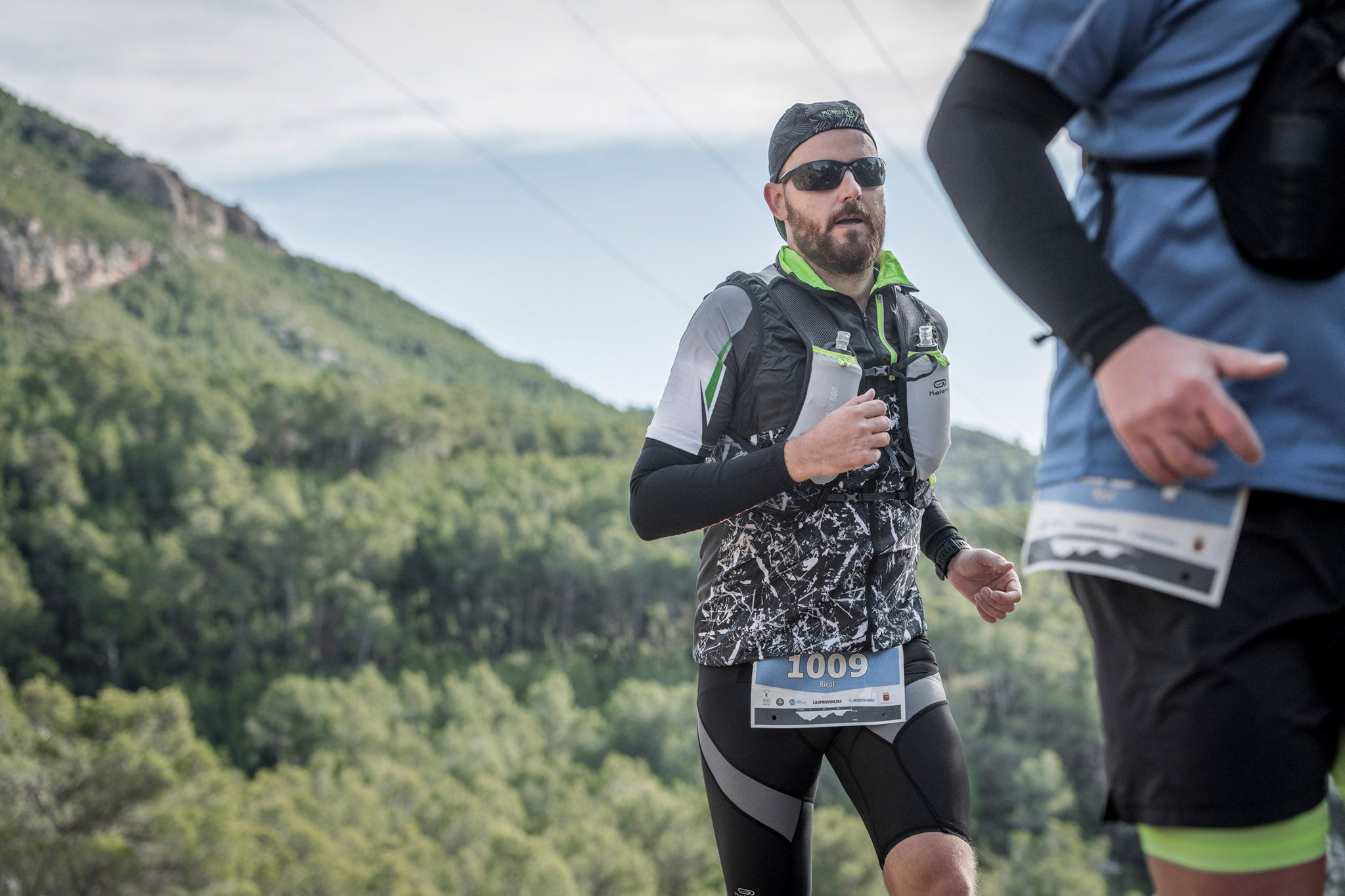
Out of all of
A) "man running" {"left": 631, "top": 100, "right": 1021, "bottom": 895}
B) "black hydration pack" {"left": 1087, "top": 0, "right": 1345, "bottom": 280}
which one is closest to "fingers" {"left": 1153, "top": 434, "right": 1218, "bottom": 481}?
"black hydration pack" {"left": 1087, "top": 0, "right": 1345, "bottom": 280}

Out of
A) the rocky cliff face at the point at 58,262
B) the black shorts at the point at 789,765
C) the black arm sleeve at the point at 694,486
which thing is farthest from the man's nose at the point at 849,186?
the rocky cliff face at the point at 58,262

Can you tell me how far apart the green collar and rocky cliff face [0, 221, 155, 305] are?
137 metres

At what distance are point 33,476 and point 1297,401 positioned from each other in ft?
333

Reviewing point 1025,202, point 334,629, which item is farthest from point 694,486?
point 334,629

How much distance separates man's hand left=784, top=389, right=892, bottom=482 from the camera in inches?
90.1

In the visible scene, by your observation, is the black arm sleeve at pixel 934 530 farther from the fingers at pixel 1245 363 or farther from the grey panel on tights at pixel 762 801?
the fingers at pixel 1245 363

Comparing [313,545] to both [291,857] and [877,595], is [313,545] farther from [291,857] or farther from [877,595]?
[877,595]

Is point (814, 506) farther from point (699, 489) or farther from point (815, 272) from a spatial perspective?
point (815, 272)

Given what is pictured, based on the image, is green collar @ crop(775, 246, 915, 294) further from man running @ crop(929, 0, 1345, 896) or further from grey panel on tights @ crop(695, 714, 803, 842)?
man running @ crop(929, 0, 1345, 896)

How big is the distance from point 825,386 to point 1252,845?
5.50ft

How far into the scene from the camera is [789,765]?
2.74 m

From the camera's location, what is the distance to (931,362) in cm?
287

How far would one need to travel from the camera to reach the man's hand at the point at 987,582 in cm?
268

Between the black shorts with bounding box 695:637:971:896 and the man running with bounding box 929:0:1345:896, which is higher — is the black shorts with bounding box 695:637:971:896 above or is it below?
below
